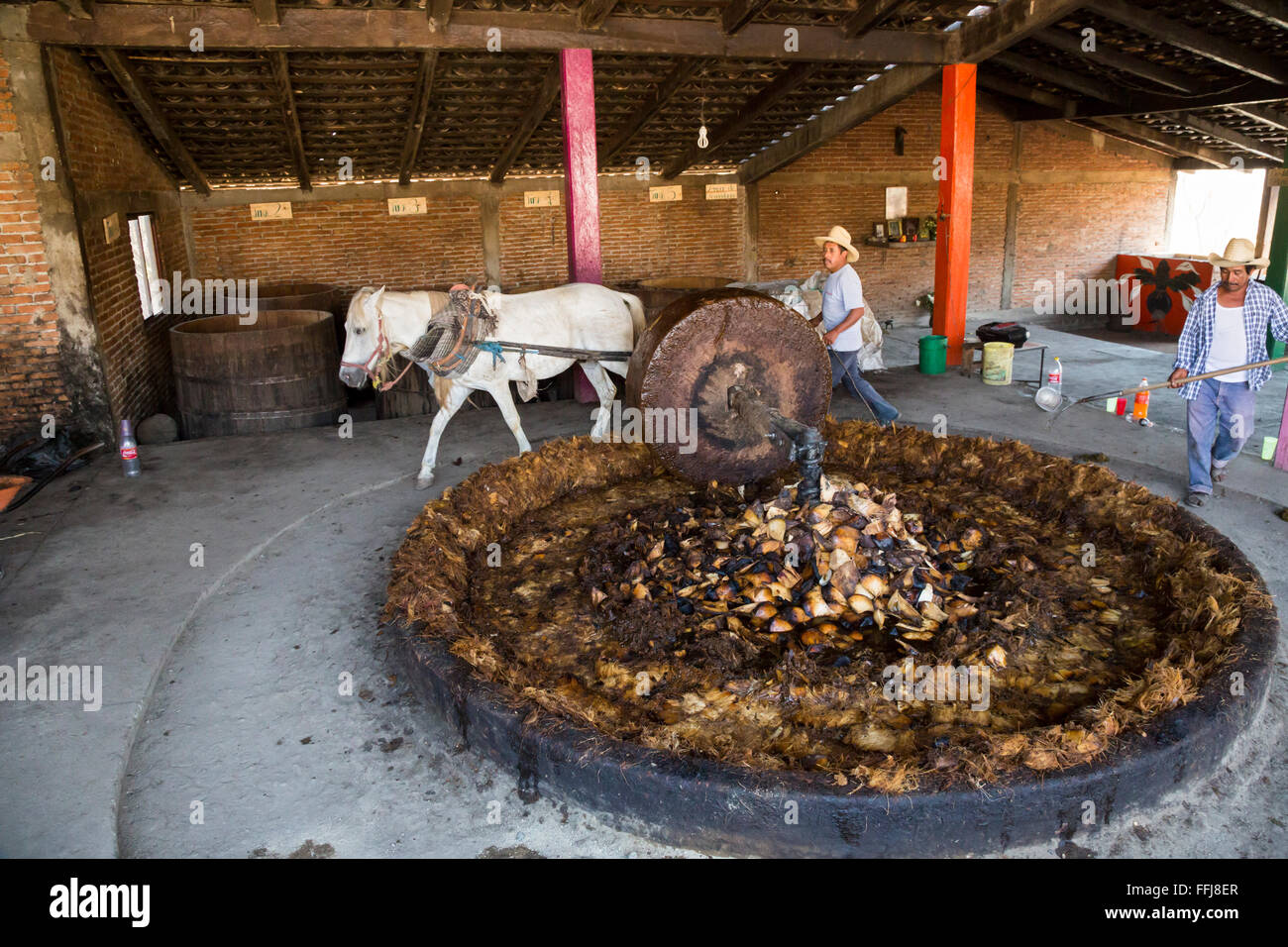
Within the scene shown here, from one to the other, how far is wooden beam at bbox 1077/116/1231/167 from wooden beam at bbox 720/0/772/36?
10.9m

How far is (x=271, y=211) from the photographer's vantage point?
1362cm

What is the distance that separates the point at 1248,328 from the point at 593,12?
239 inches

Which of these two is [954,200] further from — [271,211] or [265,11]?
[271,211]

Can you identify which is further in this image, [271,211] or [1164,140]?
[1164,140]

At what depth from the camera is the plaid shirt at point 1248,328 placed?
18.9 ft

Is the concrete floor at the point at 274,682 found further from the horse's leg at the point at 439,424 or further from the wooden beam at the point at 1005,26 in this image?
the wooden beam at the point at 1005,26

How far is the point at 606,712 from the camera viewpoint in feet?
12.3

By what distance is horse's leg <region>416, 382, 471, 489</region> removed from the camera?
6.86m

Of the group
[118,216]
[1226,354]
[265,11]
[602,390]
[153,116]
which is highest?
[265,11]

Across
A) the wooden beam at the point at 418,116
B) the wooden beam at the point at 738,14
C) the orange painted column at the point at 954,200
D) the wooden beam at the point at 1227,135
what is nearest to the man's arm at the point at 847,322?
the wooden beam at the point at 738,14

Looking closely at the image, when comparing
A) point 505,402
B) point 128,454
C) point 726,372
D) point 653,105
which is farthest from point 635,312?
point 653,105

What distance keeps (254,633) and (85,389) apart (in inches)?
178

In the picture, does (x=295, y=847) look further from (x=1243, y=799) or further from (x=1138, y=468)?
(x=1138, y=468)
